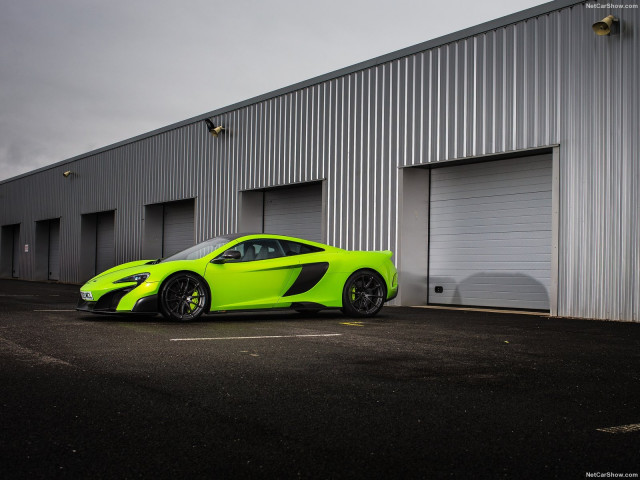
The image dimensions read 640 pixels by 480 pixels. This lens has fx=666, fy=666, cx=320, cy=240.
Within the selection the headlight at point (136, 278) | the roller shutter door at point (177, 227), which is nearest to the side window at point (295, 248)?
the headlight at point (136, 278)

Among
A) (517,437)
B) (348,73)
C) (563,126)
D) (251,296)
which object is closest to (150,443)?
(517,437)

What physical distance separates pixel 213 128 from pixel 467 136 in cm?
960

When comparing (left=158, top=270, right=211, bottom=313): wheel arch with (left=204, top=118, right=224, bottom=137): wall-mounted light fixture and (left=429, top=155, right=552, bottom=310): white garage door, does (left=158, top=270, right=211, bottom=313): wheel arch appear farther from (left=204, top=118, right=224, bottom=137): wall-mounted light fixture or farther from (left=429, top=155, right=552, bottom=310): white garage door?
(left=204, top=118, right=224, bottom=137): wall-mounted light fixture

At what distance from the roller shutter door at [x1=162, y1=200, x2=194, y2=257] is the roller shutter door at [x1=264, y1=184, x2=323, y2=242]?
3.92 m

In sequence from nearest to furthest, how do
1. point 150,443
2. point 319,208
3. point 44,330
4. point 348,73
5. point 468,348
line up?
point 150,443
point 468,348
point 44,330
point 348,73
point 319,208

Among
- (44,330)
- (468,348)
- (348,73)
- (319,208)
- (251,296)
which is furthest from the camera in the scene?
(319,208)

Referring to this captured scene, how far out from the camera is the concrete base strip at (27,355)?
539 centimetres

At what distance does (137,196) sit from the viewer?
2469 centimetres

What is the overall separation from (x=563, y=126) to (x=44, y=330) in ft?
29.5

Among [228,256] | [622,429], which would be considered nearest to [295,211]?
[228,256]

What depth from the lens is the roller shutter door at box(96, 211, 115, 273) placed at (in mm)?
27250

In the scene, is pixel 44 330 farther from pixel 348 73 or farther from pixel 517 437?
pixel 348 73

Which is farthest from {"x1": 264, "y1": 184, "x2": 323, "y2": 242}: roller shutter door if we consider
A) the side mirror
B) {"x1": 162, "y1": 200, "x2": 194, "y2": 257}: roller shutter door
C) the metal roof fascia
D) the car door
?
the side mirror

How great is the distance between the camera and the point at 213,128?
67.2 feet
